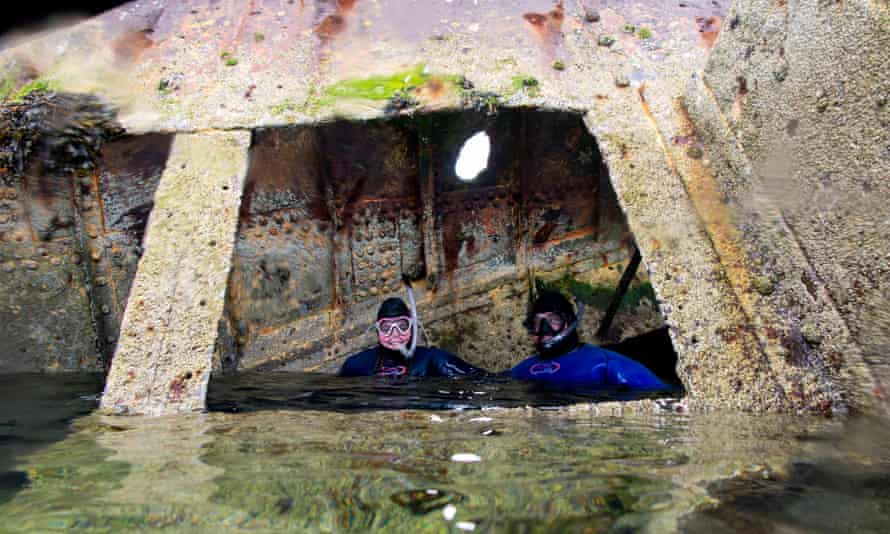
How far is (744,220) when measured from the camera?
3.25 metres

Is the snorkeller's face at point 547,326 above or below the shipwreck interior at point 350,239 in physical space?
below

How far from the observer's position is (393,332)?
500 cm

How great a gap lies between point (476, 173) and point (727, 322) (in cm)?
272

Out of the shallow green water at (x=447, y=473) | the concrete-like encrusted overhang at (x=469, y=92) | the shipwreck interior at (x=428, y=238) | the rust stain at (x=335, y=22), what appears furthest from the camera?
the shipwreck interior at (x=428, y=238)

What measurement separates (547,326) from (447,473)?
9.92 feet

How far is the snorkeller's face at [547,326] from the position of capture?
482cm

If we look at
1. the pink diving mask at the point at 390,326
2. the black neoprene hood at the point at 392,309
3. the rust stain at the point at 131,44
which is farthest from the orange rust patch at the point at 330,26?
the pink diving mask at the point at 390,326

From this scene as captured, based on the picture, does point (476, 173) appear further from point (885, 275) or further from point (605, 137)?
point (885, 275)

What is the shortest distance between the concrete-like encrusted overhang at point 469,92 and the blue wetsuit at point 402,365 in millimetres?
1906

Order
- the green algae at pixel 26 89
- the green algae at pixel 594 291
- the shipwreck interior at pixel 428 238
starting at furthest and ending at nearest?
the green algae at pixel 594 291
the shipwreck interior at pixel 428 238
the green algae at pixel 26 89

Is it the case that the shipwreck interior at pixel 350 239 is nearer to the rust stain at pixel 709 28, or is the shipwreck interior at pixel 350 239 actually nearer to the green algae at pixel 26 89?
the green algae at pixel 26 89

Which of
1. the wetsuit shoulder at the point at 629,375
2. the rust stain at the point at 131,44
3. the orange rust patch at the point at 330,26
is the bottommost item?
the wetsuit shoulder at the point at 629,375

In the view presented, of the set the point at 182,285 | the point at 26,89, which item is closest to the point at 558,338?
the point at 182,285

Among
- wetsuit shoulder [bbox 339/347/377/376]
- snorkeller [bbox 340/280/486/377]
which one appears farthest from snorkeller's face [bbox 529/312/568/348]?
wetsuit shoulder [bbox 339/347/377/376]
